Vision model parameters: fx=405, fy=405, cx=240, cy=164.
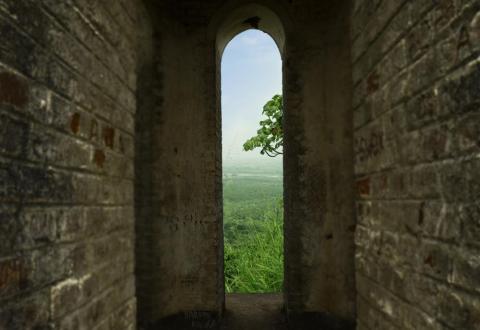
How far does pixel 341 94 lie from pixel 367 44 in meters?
2.36

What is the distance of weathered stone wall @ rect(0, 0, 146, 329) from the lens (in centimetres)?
110

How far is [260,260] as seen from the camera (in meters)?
7.17

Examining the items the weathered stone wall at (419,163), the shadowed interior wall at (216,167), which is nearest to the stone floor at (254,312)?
the shadowed interior wall at (216,167)

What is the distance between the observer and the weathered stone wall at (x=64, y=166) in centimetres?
110

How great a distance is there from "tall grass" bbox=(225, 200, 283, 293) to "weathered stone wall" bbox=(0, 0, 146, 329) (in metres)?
4.73

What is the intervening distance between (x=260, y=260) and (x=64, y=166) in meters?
6.10

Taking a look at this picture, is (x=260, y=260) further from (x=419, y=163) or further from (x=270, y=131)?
(x=419, y=163)

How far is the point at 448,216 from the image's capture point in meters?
1.27

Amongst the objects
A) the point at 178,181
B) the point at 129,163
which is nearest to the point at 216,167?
the point at 178,181

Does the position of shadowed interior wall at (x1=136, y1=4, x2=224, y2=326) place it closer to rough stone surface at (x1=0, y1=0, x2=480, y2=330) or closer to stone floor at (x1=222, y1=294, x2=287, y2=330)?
stone floor at (x1=222, y1=294, x2=287, y2=330)

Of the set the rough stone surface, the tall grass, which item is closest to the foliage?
the tall grass

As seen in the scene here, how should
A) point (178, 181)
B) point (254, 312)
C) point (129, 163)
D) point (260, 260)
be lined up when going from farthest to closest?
point (260, 260)
point (254, 312)
point (178, 181)
point (129, 163)

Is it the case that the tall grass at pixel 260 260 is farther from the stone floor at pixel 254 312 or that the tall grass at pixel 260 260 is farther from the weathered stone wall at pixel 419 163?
the weathered stone wall at pixel 419 163

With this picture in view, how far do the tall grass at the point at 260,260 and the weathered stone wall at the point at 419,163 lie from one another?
4.61 metres
